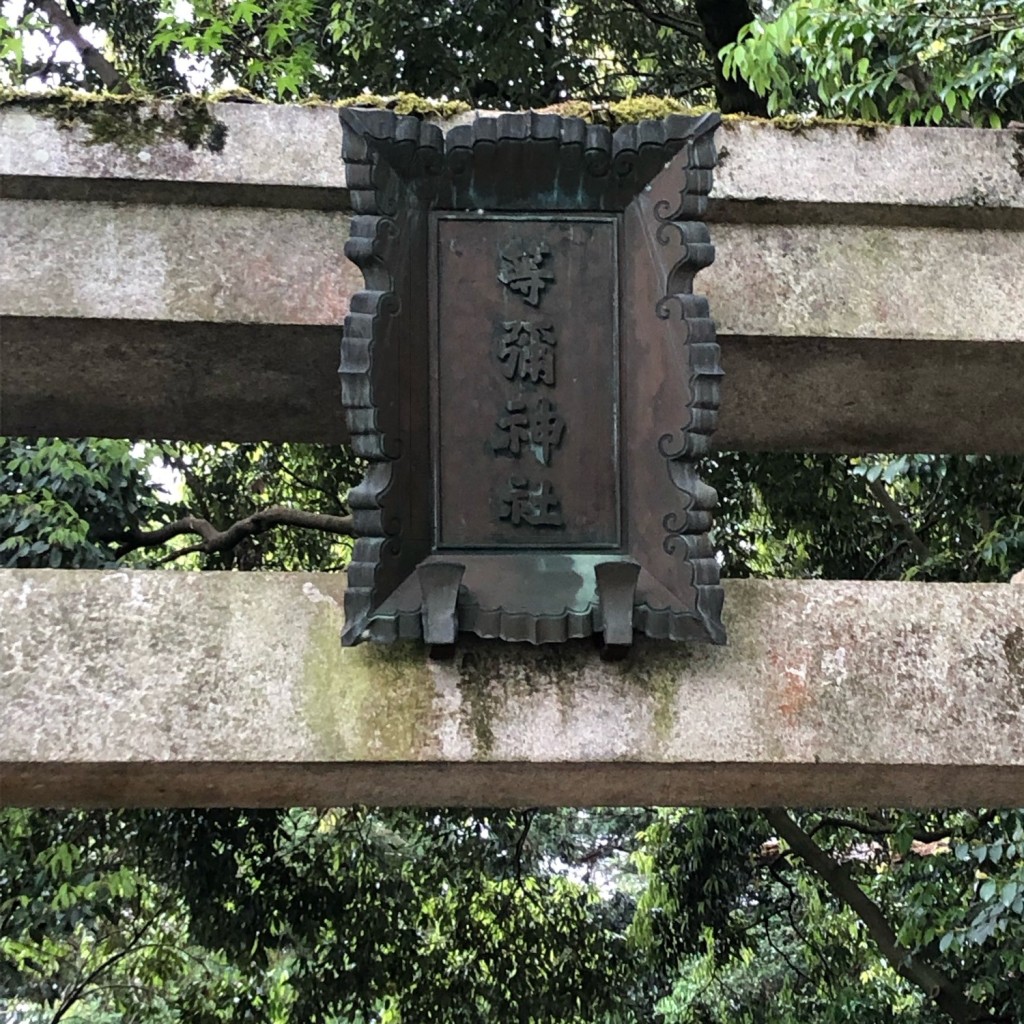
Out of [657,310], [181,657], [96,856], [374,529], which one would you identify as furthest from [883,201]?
[96,856]

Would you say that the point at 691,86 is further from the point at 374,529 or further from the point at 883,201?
the point at 374,529

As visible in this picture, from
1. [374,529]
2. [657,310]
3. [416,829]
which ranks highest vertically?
[657,310]

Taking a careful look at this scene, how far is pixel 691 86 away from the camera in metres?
5.69

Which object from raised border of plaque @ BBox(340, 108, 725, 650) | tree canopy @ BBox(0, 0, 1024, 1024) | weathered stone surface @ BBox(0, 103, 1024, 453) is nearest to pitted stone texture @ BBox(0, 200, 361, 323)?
weathered stone surface @ BBox(0, 103, 1024, 453)

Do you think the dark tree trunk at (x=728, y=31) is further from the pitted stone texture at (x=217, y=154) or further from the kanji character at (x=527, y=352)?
the kanji character at (x=527, y=352)

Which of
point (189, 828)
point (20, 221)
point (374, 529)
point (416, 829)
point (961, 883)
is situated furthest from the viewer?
point (416, 829)

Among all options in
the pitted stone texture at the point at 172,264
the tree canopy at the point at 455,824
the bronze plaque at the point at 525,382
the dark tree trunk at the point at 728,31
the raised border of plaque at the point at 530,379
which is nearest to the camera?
the raised border of plaque at the point at 530,379

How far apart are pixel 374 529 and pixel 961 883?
147 inches

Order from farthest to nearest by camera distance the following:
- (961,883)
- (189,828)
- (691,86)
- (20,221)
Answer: (691,86)
(961,883)
(189,828)
(20,221)

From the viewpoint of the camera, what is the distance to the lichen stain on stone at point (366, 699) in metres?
1.97

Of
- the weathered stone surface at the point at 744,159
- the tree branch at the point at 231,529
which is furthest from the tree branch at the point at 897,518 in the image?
the weathered stone surface at the point at 744,159

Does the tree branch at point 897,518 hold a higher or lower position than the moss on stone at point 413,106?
lower

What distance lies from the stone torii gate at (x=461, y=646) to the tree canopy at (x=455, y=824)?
95cm

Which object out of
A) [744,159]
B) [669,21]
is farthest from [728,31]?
[744,159]
